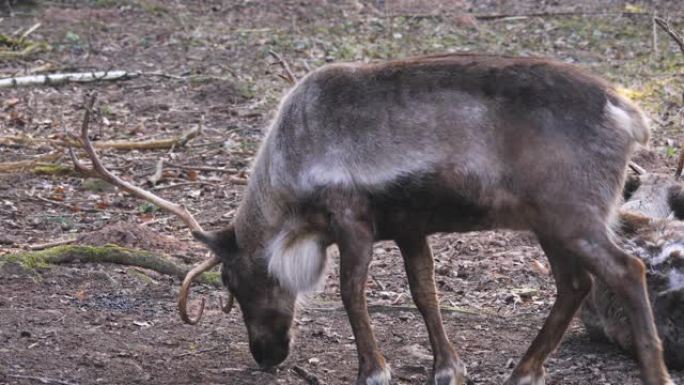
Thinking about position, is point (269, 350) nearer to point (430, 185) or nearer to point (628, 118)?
point (430, 185)

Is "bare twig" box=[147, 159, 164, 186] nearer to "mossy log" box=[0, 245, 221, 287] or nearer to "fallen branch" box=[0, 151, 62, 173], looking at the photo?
"fallen branch" box=[0, 151, 62, 173]

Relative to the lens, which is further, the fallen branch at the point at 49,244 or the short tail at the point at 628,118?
the fallen branch at the point at 49,244

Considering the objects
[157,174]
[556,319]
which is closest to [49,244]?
[157,174]

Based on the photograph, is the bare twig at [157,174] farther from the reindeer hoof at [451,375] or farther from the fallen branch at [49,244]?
the reindeer hoof at [451,375]

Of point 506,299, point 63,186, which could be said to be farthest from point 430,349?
point 63,186

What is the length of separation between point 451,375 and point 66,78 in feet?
26.9

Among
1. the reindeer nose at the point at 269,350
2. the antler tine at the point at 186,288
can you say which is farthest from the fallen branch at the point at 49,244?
the reindeer nose at the point at 269,350

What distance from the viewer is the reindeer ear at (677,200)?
7254mm

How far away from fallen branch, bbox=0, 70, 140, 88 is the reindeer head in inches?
283

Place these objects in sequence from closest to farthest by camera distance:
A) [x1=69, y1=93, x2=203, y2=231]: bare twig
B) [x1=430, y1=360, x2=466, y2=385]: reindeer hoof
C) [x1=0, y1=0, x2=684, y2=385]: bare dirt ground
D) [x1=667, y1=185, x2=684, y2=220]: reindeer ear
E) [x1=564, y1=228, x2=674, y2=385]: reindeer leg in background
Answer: [x1=564, y1=228, x2=674, y2=385]: reindeer leg in background < [x1=430, y1=360, x2=466, y2=385]: reindeer hoof < [x1=0, y1=0, x2=684, y2=385]: bare dirt ground < [x1=69, y1=93, x2=203, y2=231]: bare twig < [x1=667, y1=185, x2=684, y2=220]: reindeer ear

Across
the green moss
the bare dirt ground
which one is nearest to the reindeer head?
the bare dirt ground

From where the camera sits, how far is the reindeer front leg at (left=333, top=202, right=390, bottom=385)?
5.42 metres

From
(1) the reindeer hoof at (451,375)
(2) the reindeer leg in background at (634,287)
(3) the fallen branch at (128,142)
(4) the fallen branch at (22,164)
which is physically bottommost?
(3) the fallen branch at (128,142)

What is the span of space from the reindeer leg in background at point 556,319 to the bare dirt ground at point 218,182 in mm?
245
